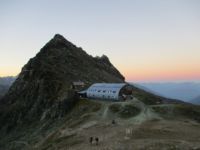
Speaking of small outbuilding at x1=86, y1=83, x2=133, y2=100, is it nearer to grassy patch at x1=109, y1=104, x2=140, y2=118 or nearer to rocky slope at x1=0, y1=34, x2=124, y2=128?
rocky slope at x1=0, y1=34, x2=124, y2=128

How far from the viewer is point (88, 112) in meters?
102

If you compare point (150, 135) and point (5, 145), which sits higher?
point (150, 135)

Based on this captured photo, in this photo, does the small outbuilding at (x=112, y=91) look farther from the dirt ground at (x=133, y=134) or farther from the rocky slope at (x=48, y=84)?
the dirt ground at (x=133, y=134)

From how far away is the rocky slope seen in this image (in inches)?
5032

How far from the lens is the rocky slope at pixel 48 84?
419ft

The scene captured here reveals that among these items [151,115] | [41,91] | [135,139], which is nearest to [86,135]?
[135,139]

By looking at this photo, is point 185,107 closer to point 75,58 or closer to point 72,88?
point 72,88

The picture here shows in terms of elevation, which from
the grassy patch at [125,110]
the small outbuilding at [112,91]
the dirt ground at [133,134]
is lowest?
the dirt ground at [133,134]

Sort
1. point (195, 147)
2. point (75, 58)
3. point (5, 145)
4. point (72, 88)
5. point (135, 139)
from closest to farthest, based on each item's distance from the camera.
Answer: point (195, 147)
point (135, 139)
point (5, 145)
point (72, 88)
point (75, 58)

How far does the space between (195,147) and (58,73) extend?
Answer: 102 meters

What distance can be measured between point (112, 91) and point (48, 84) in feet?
130

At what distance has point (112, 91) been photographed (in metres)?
115

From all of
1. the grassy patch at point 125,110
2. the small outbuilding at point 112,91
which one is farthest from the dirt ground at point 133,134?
the small outbuilding at point 112,91

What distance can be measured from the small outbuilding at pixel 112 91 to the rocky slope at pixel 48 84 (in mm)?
10662
